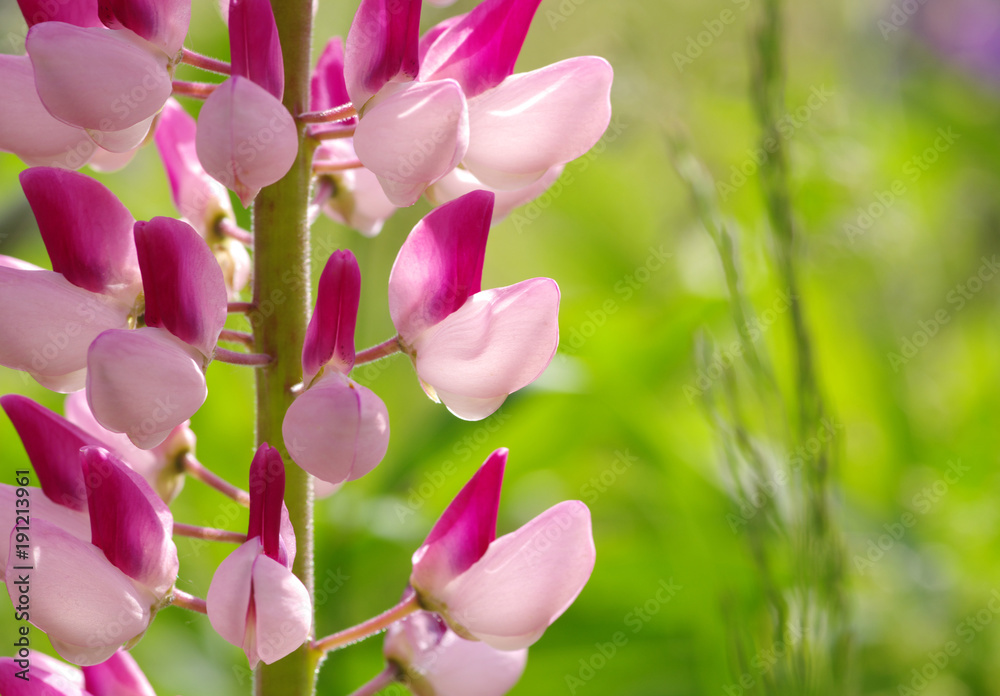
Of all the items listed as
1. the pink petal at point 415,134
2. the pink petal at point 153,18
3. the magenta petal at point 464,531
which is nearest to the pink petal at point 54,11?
the pink petal at point 153,18

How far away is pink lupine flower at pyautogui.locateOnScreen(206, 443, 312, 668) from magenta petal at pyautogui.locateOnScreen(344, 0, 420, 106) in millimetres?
140

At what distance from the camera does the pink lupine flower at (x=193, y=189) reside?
451mm

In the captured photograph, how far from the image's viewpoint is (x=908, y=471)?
94 cm

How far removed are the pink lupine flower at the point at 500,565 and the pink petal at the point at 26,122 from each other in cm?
21

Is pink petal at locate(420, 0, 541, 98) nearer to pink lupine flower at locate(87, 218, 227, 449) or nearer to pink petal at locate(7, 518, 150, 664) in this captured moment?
pink lupine flower at locate(87, 218, 227, 449)

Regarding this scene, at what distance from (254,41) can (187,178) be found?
122 millimetres

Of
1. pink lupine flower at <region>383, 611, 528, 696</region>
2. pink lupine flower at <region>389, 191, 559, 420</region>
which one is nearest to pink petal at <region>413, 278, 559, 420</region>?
pink lupine flower at <region>389, 191, 559, 420</region>

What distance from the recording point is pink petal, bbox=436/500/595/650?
0.37 metres

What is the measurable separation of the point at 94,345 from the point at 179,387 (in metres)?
0.03

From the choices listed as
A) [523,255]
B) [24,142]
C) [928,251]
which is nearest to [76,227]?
[24,142]

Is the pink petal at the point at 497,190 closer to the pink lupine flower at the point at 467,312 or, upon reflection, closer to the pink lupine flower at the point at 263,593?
the pink lupine flower at the point at 467,312

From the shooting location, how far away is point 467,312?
1.22 feet

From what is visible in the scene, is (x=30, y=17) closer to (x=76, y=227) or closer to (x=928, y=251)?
(x=76, y=227)

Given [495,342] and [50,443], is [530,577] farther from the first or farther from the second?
[50,443]
